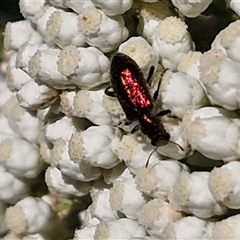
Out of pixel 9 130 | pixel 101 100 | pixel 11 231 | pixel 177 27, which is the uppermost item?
pixel 177 27

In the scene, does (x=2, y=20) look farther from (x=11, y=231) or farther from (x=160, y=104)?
(x=160, y=104)

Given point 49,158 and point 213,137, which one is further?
point 49,158

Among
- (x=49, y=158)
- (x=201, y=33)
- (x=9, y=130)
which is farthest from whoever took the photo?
(x=9, y=130)

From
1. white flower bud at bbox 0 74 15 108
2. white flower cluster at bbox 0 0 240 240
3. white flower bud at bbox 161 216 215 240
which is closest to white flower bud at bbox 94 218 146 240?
white flower cluster at bbox 0 0 240 240

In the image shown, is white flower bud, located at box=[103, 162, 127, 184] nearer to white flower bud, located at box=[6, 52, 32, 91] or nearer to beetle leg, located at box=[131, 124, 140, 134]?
beetle leg, located at box=[131, 124, 140, 134]

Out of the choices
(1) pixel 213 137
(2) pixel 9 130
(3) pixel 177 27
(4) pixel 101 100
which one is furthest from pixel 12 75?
(1) pixel 213 137

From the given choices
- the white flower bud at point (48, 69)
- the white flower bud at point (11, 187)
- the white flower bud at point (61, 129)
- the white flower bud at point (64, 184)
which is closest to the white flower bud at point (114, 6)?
the white flower bud at point (48, 69)
